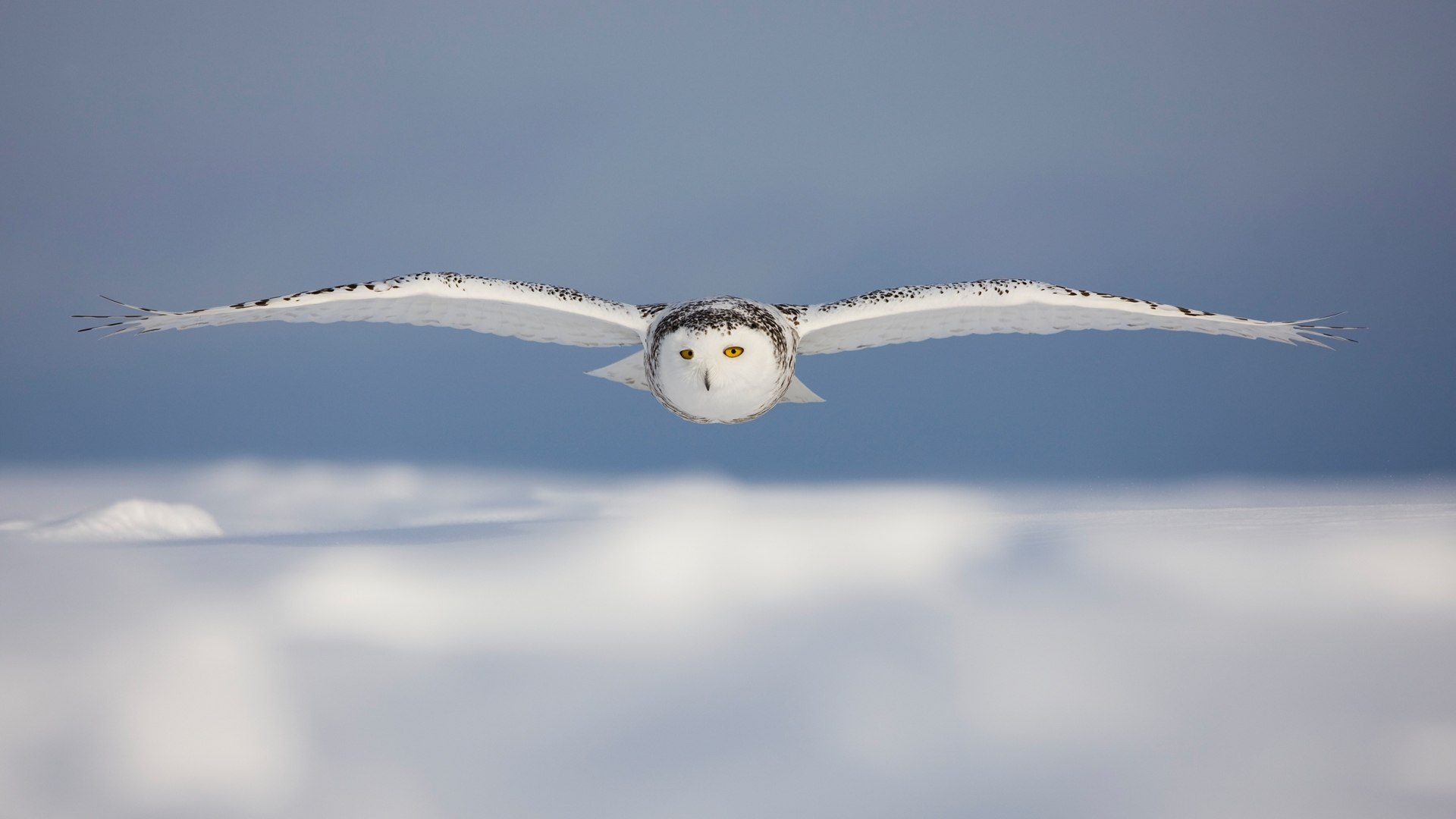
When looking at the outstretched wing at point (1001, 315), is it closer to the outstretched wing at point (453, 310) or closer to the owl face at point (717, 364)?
the owl face at point (717, 364)

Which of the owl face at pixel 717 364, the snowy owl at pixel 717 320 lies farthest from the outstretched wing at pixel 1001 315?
the owl face at pixel 717 364

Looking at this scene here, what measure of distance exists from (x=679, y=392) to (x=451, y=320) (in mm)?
2895

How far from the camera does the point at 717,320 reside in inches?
341

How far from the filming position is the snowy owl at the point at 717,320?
349 inches

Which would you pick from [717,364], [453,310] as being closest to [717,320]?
[717,364]

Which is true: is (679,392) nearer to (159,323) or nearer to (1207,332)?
(159,323)

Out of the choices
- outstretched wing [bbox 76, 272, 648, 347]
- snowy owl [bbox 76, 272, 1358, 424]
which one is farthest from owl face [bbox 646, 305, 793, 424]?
outstretched wing [bbox 76, 272, 648, 347]

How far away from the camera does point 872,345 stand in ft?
36.3

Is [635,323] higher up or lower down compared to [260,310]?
higher up

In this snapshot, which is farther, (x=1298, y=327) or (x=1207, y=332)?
(x=1207, y=332)

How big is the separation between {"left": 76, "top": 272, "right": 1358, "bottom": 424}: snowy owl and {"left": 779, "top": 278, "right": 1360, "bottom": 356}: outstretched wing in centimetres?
2

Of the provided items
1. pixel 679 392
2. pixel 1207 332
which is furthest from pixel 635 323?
pixel 1207 332

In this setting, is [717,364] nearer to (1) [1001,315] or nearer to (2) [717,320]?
(2) [717,320]

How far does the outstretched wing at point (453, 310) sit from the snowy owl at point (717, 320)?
0.05 ft
